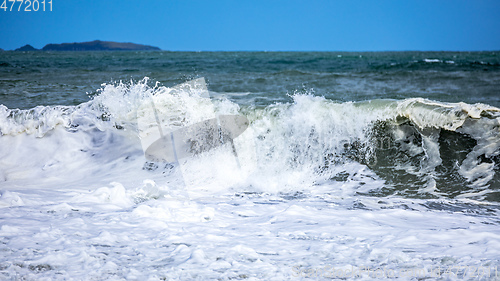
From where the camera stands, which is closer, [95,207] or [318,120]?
[95,207]

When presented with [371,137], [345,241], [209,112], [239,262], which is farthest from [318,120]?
[239,262]

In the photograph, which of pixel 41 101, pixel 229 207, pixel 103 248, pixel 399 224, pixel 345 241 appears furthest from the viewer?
pixel 41 101

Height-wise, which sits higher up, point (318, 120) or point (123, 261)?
point (318, 120)

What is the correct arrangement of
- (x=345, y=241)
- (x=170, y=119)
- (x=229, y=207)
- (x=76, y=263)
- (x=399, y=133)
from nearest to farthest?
(x=76, y=263) → (x=345, y=241) → (x=229, y=207) → (x=399, y=133) → (x=170, y=119)

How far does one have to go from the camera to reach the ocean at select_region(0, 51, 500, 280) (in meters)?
2.33

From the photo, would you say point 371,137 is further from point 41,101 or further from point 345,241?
point 41,101

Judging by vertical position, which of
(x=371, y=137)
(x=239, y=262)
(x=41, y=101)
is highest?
(x=41, y=101)

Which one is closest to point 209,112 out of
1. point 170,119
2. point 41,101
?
point 170,119

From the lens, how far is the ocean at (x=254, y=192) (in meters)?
2.33

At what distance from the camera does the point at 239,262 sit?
7.71 ft

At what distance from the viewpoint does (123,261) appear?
230 centimetres

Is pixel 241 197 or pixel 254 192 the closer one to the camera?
pixel 241 197

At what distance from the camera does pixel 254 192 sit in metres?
4.08

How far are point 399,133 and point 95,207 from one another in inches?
144
